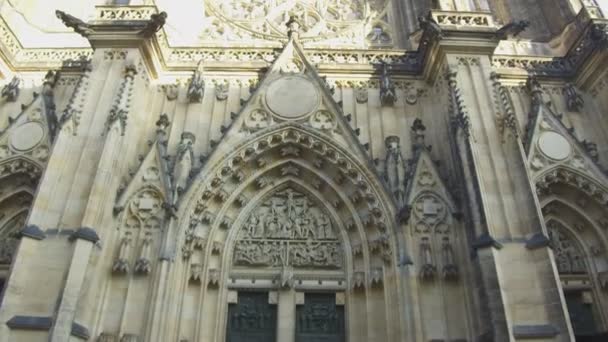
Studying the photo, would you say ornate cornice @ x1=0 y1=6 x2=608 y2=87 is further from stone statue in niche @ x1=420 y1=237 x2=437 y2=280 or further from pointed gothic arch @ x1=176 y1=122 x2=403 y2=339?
stone statue in niche @ x1=420 y1=237 x2=437 y2=280

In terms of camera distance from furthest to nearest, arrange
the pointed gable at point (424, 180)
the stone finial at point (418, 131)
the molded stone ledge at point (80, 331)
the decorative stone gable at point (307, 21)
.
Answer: the decorative stone gable at point (307, 21), the stone finial at point (418, 131), the pointed gable at point (424, 180), the molded stone ledge at point (80, 331)

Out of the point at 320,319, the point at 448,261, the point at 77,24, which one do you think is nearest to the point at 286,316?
the point at 320,319

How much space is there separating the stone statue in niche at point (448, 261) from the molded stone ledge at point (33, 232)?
23.3 feet

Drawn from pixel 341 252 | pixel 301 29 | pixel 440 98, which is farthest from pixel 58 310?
pixel 301 29

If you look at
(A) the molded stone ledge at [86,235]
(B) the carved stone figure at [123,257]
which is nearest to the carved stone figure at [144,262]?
(B) the carved stone figure at [123,257]

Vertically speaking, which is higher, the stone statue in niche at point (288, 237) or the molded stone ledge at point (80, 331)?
the stone statue in niche at point (288, 237)

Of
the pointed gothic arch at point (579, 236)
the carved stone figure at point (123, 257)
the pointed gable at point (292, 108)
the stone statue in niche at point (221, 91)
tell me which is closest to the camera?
the carved stone figure at point (123, 257)

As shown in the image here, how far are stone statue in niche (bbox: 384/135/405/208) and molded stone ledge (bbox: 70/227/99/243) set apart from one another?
18.2 ft

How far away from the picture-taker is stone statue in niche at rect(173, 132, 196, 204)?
9539 mm

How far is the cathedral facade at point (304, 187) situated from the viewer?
8297mm

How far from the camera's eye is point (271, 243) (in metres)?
10.0

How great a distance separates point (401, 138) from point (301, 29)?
5310 mm

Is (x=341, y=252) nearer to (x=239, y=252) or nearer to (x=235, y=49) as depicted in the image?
(x=239, y=252)

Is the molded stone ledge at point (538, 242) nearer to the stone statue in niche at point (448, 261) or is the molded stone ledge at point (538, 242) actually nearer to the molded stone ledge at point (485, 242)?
the molded stone ledge at point (485, 242)
